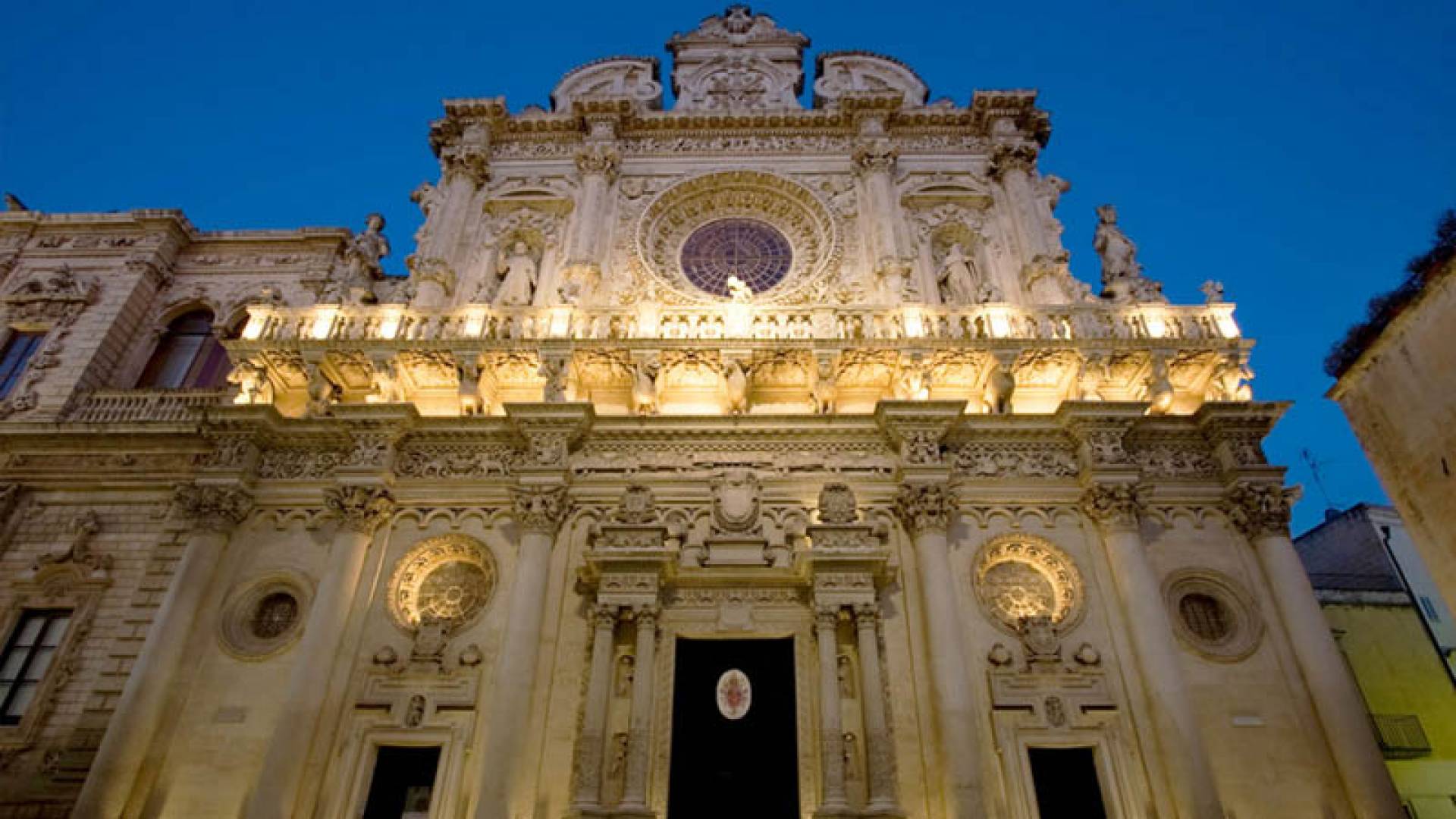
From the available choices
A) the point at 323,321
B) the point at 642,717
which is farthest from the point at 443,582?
the point at 323,321

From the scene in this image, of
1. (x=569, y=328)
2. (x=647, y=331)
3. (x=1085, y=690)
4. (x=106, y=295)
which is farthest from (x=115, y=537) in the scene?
(x=1085, y=690)

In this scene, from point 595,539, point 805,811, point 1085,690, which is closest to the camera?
point 805,811

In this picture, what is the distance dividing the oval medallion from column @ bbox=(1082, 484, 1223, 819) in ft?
18.0

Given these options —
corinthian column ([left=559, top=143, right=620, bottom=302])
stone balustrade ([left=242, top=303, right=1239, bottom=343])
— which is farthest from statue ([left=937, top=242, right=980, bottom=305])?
corinthian column ([left=559, top=143, right=620, bottom=302])

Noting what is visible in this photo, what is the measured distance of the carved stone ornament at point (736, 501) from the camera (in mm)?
12477

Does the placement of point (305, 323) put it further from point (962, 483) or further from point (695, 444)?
point (962, 483)

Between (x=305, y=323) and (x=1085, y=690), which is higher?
(x=305, y=323)

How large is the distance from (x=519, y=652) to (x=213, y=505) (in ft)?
19.0

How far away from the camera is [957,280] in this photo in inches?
631

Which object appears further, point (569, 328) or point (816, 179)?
point (816, 179)

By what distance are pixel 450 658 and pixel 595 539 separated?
270 cm

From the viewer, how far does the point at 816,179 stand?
17.7m

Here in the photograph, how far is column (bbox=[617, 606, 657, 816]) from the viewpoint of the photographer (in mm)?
10125

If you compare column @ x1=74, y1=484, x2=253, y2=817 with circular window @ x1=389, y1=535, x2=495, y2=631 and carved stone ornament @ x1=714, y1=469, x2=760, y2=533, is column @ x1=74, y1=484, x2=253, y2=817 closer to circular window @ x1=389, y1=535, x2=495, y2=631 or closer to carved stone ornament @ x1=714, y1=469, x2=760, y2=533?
circular window @ x1=389, y1=535, x2=495, y2=631
